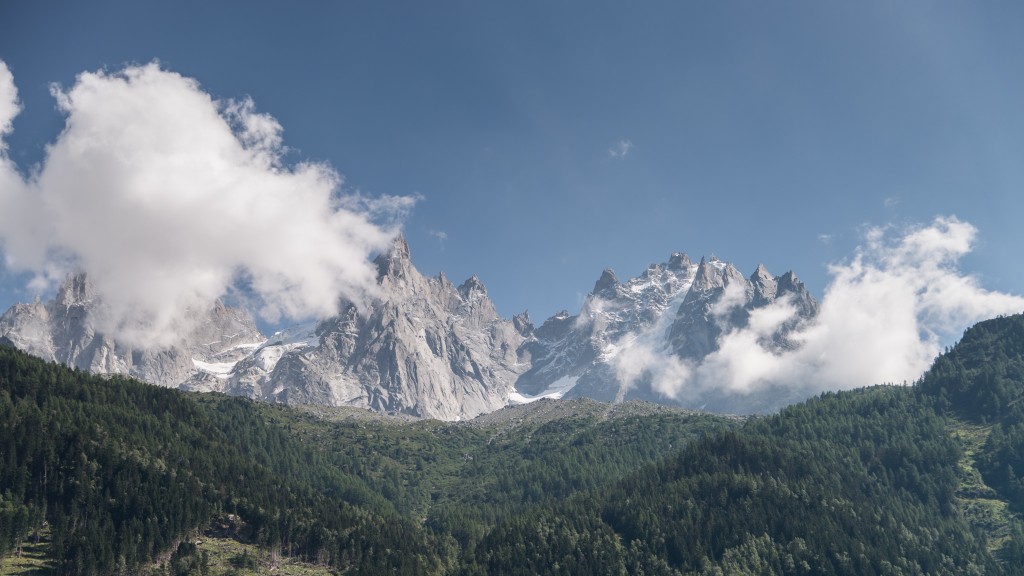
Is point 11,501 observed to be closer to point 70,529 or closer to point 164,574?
point 70,529

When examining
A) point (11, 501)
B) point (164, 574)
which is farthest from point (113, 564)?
point (11, 501)

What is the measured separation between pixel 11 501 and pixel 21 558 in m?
18.2

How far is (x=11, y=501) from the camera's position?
19488cm

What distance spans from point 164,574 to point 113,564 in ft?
42.3

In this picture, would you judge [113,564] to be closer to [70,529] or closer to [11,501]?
[70,529]

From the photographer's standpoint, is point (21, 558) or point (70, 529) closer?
point (21, 558)

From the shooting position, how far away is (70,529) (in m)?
199

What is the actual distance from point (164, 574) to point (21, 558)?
31314 mm

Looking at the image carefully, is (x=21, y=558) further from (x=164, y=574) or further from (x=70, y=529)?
(x=164, y=574)

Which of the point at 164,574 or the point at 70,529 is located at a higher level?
the point at 70,529

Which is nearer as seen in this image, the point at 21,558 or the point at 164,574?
the point at 21,558

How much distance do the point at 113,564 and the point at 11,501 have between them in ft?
98.7

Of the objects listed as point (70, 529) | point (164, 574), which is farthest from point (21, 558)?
point (164, 574)

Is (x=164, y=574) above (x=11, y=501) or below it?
below
